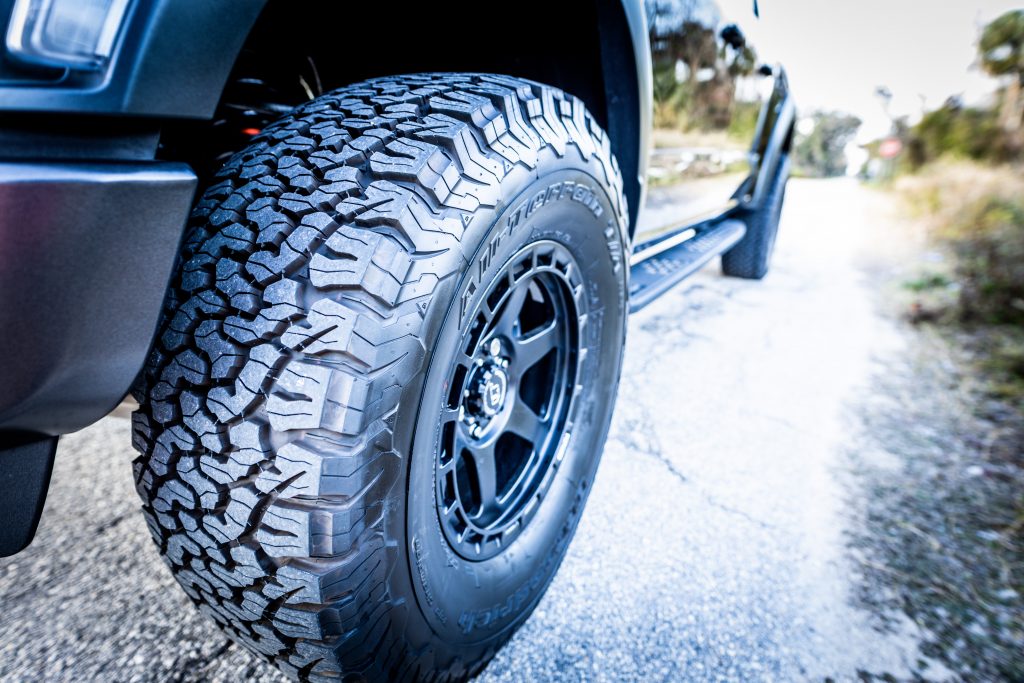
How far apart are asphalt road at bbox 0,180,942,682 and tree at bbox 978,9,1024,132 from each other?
22.4 ft

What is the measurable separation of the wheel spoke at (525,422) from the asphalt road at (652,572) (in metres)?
0.39

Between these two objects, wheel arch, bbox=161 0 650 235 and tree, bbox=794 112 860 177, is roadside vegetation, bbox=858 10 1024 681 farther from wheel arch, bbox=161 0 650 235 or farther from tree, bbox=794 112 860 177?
tree, bbox=794 112 860 177

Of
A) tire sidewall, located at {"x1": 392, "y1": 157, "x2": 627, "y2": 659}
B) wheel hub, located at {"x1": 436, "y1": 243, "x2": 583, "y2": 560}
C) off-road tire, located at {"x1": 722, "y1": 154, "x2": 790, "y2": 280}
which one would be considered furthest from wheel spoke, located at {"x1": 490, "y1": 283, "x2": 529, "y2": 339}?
off-road tire, located at {"x1": 722, "y1": 154, "x2": 790, "y2": 280}

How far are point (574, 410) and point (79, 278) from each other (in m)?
1.05

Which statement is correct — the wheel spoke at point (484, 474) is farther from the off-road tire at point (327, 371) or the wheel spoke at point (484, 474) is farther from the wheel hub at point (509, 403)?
the off-road tire at point (327, 371)

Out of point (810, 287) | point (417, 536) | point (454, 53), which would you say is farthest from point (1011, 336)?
point (417, 536)

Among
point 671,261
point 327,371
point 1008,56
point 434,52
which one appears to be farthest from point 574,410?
point 1008,56

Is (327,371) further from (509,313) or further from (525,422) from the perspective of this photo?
(525,422)

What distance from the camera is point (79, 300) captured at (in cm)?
65

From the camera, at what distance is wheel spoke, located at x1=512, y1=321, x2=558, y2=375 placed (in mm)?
1309

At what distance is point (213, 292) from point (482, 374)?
1.82 feet

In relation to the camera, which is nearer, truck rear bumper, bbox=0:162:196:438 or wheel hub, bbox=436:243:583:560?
truck rear bumper, bbox=0:162:196:438

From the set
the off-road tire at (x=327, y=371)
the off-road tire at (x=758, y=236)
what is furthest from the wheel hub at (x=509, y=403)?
the off-road tire at (x=758, y=236)

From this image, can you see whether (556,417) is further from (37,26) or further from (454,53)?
(37,26)
